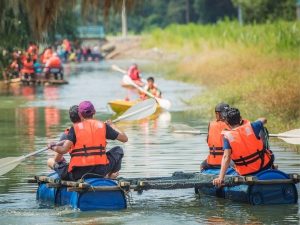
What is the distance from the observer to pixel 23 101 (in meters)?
35.8

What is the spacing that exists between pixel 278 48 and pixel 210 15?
63700 millimetres

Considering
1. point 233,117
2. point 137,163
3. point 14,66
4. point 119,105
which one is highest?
point 233,117

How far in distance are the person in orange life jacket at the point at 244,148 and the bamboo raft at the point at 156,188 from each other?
14 centimetres

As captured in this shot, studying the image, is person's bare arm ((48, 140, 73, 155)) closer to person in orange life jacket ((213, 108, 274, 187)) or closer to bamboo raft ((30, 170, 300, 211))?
bamboo raft ((30, 170, 300, 211))

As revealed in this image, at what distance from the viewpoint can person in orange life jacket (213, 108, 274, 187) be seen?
14.6 metres

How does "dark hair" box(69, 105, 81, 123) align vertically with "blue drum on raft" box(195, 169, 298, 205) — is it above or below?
above

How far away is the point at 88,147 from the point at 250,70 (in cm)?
2331

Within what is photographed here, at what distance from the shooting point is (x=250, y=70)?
37531 millimetres

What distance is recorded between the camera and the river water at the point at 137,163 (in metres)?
14.2

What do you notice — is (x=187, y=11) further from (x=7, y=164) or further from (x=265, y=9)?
(x=7, y=164)

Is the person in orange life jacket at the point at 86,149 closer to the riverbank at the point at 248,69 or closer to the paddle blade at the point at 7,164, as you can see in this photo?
the paddle blade at the point at 7,164

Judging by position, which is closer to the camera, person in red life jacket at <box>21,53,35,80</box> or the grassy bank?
the grassy bank

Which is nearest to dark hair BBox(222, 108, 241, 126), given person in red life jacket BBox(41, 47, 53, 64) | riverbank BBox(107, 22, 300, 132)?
riverbank BBox(107, 22, 300, 132)

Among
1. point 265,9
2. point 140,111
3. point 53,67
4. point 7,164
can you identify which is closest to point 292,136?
point 140,111
